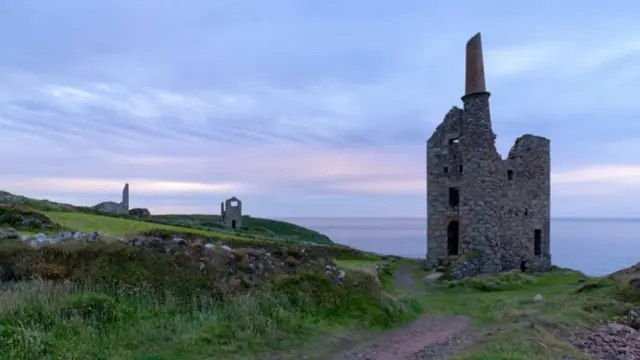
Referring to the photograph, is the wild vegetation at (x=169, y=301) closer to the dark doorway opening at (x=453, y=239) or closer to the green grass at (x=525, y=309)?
the green grass at (x=525, y=309)

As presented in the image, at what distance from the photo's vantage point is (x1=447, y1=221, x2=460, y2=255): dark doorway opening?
28953mm

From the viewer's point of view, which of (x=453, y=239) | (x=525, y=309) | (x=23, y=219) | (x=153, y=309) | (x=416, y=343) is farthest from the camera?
(x=453, y=239)

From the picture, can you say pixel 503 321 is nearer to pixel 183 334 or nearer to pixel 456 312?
pixel 456 312

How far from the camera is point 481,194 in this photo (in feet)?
85.9

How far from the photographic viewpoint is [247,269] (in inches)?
496

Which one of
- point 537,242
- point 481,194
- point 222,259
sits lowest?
point 537,242

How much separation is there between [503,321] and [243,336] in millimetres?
7170

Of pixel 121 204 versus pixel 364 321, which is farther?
pixel 121 204

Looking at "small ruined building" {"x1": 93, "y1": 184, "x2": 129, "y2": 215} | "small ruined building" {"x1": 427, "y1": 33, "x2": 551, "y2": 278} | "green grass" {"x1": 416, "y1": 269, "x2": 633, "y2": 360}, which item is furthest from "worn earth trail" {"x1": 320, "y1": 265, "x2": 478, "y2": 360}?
"small ruined building" {"x1": 93, "y1": 184, "x2": 129, "y2": 215}

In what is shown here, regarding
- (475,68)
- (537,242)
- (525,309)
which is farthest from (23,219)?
(537,242)

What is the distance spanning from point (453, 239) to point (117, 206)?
2622cm

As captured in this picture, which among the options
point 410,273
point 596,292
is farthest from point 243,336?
point 410,273

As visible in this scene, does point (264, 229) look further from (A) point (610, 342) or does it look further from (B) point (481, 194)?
(A) point (610, 342)

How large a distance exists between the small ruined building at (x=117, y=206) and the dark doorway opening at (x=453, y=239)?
23625 millimetres
